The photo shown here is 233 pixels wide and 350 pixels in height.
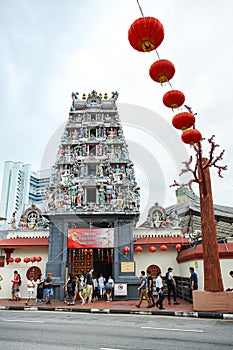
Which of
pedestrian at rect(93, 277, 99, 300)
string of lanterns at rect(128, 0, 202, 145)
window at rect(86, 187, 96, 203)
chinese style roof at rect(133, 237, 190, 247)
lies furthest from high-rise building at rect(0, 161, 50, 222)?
string of lanterns at rect(128, 0, 202, 145)

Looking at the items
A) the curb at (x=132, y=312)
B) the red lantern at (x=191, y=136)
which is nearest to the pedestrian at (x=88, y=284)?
the curb at (x=132, y=312)

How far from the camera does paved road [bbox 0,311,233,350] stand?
18.2 feet

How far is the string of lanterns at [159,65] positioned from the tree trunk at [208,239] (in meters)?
3.07

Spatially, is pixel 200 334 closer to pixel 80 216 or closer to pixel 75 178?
pixel 80 216

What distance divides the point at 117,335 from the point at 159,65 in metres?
6.27

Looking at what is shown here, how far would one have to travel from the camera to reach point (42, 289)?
1503 centimetres

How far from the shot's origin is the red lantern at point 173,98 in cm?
756

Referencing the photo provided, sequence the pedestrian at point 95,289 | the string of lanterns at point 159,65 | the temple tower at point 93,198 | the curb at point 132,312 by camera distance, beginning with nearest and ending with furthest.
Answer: the string of lanterns at point 159,65 → the curb at point 132,312 → the pedestrian at point 95,289 → the temple tower at point 93,198

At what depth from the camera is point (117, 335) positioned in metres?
6.54

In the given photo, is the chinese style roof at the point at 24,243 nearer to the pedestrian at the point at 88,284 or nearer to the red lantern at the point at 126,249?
the pedestrian at the point at 88,284

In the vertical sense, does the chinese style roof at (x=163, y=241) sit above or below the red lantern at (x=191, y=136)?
→ below

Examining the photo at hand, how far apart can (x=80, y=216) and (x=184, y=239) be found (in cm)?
666

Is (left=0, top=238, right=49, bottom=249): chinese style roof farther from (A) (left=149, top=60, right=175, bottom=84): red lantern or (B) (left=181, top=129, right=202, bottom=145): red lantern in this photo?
(A) (left=149, top=60, right=175, bottom=84): red lantern

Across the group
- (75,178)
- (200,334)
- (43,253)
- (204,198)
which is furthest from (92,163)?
(200,334)
